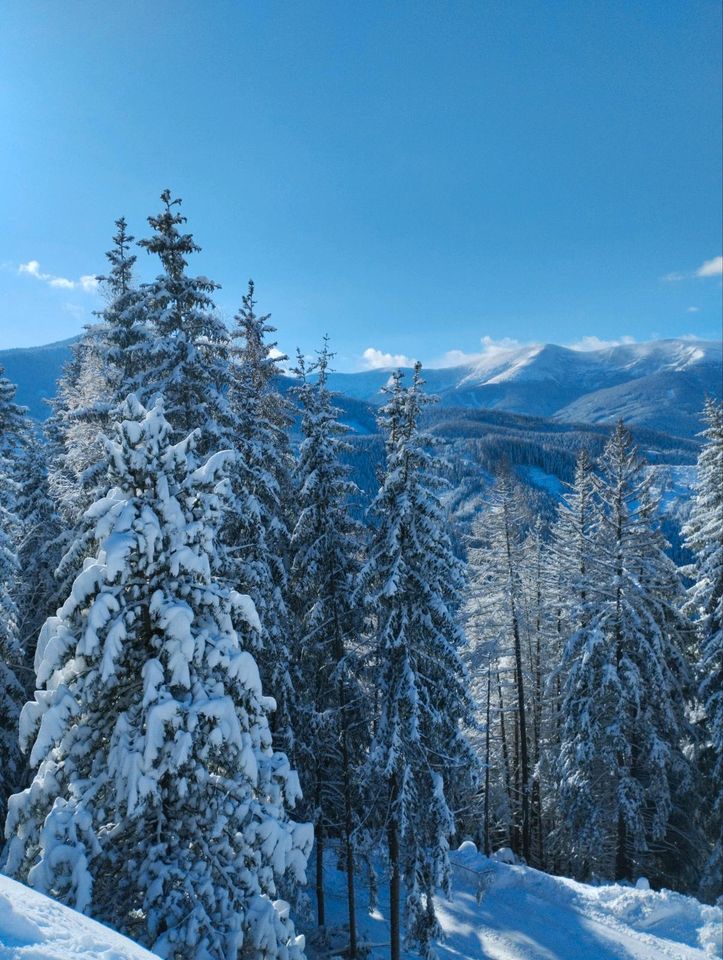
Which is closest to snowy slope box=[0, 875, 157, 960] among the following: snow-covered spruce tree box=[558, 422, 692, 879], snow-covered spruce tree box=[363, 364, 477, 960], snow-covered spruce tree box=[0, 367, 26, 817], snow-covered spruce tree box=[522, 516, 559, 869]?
snow-covered spruce tree box=[363, 364, 477, 960]

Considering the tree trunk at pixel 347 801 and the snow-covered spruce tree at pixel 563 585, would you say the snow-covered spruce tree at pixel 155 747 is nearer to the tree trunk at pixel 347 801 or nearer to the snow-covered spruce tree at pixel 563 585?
the tree trunk at pixel 347 801

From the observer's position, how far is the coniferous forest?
697 cm

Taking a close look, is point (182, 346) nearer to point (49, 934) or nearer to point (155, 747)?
point (155, 747)

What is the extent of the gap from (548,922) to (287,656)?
11863mm

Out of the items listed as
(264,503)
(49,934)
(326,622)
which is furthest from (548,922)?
(49,934)

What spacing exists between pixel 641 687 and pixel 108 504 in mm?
17337

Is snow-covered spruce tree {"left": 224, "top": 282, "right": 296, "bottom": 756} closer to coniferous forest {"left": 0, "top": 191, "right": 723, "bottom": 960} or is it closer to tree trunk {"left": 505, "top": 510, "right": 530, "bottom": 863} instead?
coniferous forest {"left": 0, "top": 191, "right": 723, "bottom": 960}

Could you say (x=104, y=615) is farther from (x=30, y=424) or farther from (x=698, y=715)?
(x=698, y=715)

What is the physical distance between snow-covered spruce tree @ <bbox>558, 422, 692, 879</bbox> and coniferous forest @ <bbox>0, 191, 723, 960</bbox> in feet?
0.33

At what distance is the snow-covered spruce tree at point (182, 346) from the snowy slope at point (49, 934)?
31.2 feet

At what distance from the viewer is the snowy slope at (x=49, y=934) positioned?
11.6 ft

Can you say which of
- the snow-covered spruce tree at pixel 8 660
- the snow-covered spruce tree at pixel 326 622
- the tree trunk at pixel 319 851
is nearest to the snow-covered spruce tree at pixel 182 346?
the snow-covered spruce tree at pixel 326 622

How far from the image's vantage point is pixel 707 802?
1931 cm

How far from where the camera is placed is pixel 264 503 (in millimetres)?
14773
